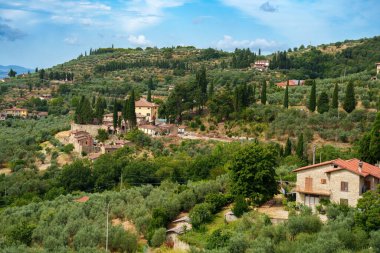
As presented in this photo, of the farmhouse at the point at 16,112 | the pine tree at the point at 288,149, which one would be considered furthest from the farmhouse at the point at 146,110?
the farmhouse at the point at 16,112

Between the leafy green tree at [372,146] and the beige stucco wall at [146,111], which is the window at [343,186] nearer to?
the leafy green tree at [372,146]

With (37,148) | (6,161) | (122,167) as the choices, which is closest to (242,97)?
(122,167)

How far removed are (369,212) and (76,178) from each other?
2950 centimetres

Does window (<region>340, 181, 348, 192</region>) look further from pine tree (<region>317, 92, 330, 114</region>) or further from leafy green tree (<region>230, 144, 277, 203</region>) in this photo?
pine tree (<region>317, 92, 330, 114</region>)

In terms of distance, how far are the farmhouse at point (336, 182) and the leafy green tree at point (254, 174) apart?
1.82 m

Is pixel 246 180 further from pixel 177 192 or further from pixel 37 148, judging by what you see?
pixel 37 148

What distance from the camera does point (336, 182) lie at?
959 inches

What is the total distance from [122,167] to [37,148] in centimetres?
1897

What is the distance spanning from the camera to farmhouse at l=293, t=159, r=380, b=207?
78.4 feet

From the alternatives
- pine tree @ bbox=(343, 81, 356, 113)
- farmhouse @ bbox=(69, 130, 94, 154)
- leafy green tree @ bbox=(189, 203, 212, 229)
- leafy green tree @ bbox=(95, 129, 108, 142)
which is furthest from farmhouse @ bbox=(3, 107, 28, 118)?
leafy green tree @ bbox=(189, 203, 212, 229)

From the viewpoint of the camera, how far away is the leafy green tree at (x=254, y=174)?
26578 millimetres

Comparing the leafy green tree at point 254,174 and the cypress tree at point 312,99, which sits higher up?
the cypress tree at point 312,99

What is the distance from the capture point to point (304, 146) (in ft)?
148

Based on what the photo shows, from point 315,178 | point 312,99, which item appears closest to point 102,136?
point 312,99
